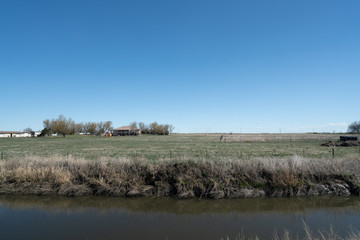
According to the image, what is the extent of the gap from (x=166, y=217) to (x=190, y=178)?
384cm

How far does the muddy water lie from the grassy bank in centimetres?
74

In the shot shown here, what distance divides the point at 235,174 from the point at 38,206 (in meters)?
12.0

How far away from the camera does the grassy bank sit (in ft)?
44.0

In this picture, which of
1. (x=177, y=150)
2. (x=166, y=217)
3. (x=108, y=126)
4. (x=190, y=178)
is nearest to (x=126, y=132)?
(x=108, y=126)

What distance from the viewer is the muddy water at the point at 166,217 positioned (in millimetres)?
8844

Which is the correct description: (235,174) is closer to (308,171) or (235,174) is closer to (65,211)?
(308,171)

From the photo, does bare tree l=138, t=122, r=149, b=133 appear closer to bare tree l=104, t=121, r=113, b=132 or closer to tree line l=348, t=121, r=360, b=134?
bare tree l=104, t=121, r=113, b=132

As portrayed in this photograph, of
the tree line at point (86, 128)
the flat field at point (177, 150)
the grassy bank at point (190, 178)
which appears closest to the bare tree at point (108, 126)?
the tree line at point (86, 128)

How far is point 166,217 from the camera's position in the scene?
1053cm

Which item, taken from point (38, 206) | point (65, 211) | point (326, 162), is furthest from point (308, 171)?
point (38, 206)

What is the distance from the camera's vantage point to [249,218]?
10.3 meters

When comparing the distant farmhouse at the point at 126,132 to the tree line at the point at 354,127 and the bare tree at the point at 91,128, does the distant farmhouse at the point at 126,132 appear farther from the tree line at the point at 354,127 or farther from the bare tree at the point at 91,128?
the tree line at the point at 354,127

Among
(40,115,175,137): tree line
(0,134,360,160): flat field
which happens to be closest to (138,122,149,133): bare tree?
(40,115,175,137): tree line

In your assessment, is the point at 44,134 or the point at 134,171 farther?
the point at 44,134
